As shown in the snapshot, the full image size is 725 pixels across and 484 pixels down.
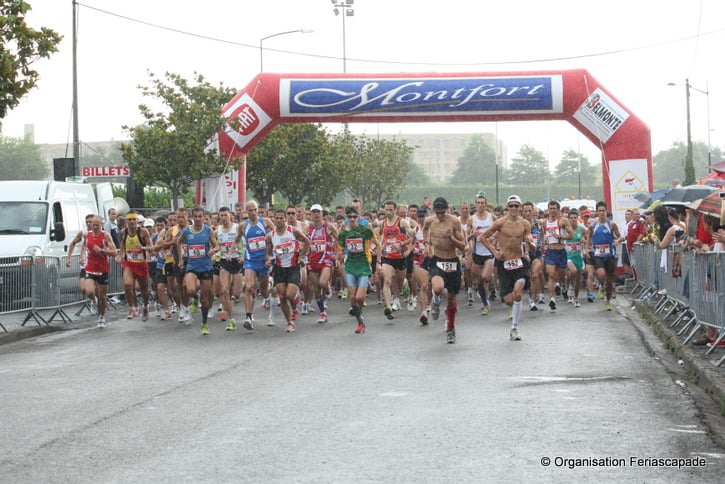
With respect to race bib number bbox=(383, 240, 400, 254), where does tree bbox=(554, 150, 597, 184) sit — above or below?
above

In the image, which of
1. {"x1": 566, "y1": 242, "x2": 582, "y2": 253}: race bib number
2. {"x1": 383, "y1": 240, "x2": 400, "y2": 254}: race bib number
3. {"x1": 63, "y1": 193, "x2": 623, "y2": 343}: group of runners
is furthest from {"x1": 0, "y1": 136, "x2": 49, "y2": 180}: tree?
{"x1": 383, "y1": 240, "x2": 400, "y2": 254}: race bib number

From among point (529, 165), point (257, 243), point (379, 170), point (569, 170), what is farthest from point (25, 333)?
point (569, 170)

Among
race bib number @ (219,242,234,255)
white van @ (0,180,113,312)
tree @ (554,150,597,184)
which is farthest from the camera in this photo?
tree @ (554,150,597,184)

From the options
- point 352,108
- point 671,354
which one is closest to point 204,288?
point 671,354

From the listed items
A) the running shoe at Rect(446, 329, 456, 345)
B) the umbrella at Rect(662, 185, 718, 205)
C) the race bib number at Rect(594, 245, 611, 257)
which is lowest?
the running shoe at Rect(446, 329, 456, 345)

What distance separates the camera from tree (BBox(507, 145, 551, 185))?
164625mm

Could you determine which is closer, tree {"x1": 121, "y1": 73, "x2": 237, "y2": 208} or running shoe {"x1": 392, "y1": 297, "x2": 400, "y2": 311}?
running shoe {"x1": 392, "y1": 297, "x2": 400, "y2": 311}

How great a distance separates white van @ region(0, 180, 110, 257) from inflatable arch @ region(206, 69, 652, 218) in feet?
23.3

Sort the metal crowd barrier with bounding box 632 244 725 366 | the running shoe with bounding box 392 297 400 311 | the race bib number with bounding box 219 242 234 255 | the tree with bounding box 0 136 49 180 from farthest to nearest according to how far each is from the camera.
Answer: the tree with bounding box 0 136 49 180 < the running shoe with bounding box 392 297 400 311 < the race bib number with bounding box 219 242 234 255 < the metal crowd barrier with bounding box 632 244 725 366

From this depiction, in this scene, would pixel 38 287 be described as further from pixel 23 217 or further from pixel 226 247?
pixel 23 217

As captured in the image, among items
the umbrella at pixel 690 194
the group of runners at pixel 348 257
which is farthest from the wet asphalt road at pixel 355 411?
the umbrella at pixel 690 194

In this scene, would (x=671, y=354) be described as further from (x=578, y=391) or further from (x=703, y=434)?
(x=703, y=434)

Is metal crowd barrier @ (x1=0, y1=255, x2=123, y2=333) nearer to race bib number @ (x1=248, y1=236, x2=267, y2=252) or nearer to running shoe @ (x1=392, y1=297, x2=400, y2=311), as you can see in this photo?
race bib number @ (x1=248, y1=236, x2=267, y2=252)

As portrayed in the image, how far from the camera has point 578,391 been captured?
962 centimetres
